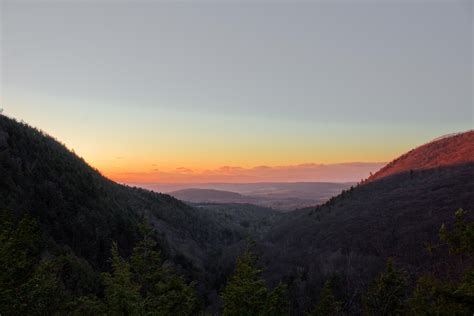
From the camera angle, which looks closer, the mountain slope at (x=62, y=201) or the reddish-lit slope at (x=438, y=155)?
the mountain slope at (x=62, y=201)

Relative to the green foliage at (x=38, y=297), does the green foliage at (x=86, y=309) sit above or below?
below

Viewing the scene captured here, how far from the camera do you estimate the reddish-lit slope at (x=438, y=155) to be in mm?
42844

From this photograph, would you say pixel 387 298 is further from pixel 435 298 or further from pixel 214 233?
pixel 214 233

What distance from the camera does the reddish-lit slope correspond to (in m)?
42.8

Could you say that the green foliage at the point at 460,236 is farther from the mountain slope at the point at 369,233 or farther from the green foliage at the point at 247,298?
the mountain slope at the point at 369,233

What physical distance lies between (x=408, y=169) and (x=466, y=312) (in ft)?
150

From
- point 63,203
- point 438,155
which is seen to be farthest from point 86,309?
point 438,155

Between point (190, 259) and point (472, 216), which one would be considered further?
point (190, 259)

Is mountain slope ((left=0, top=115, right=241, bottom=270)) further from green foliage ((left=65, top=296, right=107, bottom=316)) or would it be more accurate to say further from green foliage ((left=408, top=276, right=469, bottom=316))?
green foliage ((left=408, top=276, right=469, bottom=316))

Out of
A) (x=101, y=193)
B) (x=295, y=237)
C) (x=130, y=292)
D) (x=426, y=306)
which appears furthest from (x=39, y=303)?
(x=295, y=237)

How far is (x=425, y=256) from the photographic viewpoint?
19.5m

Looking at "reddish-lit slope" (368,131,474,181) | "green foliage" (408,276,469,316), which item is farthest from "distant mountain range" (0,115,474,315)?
"green foliage" (408,276,469,316)

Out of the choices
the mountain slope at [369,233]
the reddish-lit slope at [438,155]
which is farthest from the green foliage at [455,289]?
the reddish-lit slope at [438,155]

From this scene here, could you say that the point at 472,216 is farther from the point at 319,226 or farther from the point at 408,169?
the point at 408,169
